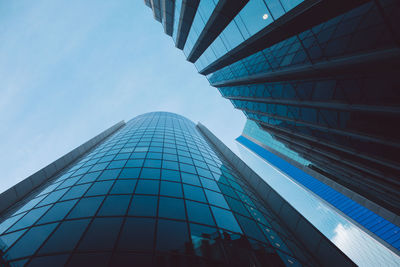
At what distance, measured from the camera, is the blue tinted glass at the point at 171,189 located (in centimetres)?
1076

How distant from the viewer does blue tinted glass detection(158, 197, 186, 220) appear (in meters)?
8.96

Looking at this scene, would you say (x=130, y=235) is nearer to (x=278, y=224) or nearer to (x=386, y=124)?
(x=278, y=224)

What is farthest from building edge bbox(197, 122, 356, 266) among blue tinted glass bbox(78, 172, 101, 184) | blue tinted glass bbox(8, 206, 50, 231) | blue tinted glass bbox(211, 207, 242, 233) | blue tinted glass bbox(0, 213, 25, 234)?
blue tinted glass bbox(0, 213, 25, 234)

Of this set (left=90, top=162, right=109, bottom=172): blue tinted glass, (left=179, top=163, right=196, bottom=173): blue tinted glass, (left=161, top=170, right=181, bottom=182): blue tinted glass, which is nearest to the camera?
(left=161, top=170, right=181, bottom=182): blue tinted glass

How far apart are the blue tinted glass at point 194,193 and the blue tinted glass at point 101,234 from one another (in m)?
4.12

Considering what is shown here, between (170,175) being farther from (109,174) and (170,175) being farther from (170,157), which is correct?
(109,174)

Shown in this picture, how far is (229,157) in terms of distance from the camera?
25219mm

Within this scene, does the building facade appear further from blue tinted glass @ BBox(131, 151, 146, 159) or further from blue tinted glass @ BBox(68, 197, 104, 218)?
blue tinted glass @ BBox(68, 197, 104, 218)

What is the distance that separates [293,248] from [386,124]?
9.36m

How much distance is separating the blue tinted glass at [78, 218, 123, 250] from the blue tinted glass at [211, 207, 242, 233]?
4836 mm

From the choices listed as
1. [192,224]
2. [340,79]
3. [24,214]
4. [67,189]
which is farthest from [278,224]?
[24,214]

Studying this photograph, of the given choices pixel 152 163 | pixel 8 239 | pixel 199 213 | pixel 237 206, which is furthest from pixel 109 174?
pixel 237 206

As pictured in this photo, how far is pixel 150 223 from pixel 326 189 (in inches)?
2966

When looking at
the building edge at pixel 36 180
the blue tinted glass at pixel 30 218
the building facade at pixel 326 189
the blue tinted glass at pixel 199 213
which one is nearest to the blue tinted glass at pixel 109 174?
the blue tinted glass at pixel 30 218
